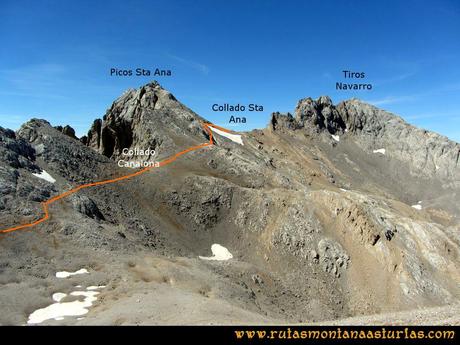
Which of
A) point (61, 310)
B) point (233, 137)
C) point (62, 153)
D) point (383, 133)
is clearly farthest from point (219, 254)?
point (383, 133)

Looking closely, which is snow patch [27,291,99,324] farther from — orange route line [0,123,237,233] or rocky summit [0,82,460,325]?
orange route line [0,123,237,233]

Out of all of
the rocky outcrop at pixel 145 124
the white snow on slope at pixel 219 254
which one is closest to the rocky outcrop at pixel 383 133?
the rocky outcrop at pixel 145 124

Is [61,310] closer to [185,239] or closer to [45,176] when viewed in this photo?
[185,239]

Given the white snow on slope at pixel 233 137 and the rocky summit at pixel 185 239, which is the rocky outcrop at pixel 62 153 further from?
the white snow on slope at pixel 233 137

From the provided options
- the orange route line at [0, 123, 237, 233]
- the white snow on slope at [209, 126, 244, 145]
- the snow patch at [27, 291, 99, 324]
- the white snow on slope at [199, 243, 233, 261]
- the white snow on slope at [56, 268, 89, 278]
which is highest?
the white snow on slope at [209, 126, 244, 145]

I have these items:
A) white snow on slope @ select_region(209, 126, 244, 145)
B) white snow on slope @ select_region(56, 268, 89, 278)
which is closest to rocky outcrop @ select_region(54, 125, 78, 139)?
white snow on slope @ select_region(209, 126, 244, 145)

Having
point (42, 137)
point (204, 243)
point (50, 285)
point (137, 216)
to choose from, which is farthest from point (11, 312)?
point (42, 137)

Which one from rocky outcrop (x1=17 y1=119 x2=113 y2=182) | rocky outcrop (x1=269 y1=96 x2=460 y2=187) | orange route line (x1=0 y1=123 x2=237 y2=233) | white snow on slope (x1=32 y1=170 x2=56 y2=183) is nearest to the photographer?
orange route line (x1=0 y1=123 x2=237 y2=233)
